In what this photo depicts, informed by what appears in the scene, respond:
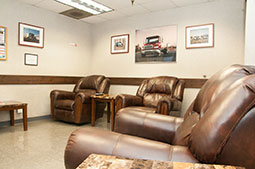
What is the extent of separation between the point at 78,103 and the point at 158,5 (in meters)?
2.70

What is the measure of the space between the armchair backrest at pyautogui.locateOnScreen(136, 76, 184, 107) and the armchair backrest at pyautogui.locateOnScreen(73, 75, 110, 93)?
93cm

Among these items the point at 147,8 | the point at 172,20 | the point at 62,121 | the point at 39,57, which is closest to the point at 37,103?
the point at 62,121

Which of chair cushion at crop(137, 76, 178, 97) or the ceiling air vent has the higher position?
the ceiling air vent

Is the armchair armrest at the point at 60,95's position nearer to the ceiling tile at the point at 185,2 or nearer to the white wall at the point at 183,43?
the white wall at the point at 183,43

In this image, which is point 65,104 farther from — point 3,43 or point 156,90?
point 156,90

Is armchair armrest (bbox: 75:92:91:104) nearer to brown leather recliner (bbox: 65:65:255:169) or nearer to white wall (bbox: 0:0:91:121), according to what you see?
white wall (bbox: 0:0:91:121)

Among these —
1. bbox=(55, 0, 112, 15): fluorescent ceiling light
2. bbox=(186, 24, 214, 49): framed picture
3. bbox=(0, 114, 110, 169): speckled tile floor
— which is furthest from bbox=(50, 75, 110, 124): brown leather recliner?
bbox=(186, 24, 214, 49): framed picture

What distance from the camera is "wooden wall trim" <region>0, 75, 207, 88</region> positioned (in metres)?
3.74

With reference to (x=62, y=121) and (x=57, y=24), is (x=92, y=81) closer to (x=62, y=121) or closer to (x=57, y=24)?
(x=62, y=121)

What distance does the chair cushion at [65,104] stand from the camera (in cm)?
378

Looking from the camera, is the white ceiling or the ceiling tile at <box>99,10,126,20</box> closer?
the white ceiling

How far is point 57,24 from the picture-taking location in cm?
461

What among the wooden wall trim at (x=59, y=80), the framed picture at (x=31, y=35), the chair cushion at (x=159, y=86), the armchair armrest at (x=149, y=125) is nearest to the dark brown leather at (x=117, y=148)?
the armchair armrest at (x=149, y=125)

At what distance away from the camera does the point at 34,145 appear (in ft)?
8.74
